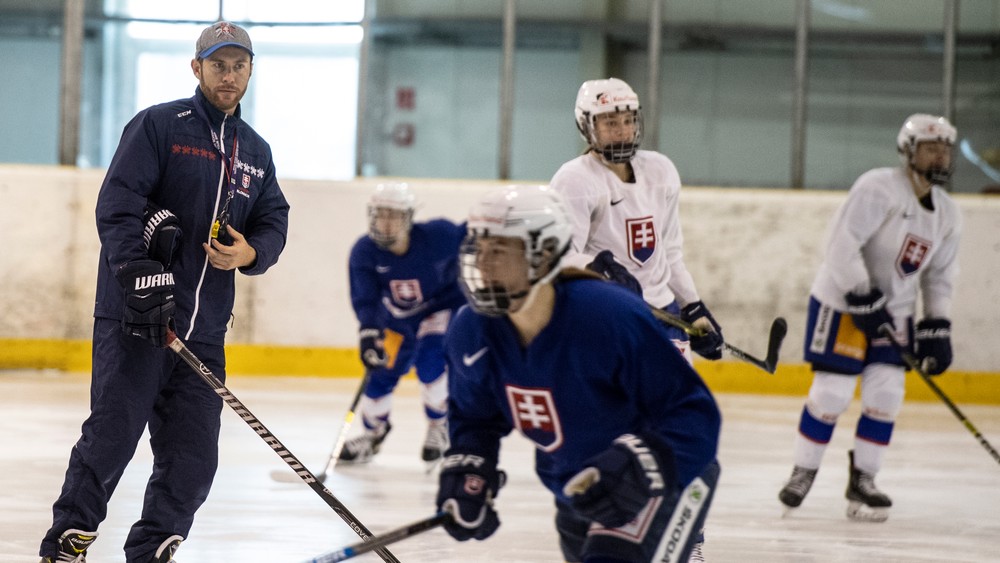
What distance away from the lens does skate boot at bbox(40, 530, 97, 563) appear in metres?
2.73

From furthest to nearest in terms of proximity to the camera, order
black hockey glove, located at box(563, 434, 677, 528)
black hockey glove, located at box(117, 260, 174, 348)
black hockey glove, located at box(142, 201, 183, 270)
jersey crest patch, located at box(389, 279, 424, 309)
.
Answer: jersey crest patch, located at box(389, 279, 424, 309) < black hockey glove, located at box(142, 201, 183, 270) < black hockey glove, located at box(117, 260, 174, 348) < black hockey glove, located at box(563, 434, 677, 528)

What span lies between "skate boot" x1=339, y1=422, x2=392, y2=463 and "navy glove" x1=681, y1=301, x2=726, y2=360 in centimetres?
202

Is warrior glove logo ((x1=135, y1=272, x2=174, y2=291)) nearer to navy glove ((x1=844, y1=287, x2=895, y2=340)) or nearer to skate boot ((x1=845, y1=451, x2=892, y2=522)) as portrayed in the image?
navy glove ((x1=844, y1=287, x2=895, y2=340))

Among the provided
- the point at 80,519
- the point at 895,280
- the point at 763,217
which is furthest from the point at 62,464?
the point at 763,217

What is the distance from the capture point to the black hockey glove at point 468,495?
6.89 ft

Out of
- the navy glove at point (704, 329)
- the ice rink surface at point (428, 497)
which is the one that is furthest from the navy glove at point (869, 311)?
the navy glove at point (704, 329)

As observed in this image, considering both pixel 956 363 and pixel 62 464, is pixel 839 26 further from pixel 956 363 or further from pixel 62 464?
pixel 62 464

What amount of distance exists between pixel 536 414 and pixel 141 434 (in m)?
1.12

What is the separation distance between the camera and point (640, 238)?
3.53 meters

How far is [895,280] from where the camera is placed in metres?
4.49

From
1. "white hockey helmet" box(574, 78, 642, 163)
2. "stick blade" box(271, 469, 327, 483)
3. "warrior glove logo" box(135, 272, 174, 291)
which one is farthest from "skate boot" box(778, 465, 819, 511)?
"warrior glove logo" box(135, 272, 174, 291)

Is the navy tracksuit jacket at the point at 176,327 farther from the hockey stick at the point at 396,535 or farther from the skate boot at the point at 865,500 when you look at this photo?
the skate boot at the point at 865,500

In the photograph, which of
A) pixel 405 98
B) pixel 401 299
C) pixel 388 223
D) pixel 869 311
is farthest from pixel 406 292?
pixel 405 98

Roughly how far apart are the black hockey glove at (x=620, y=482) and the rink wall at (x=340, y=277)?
6228mm
